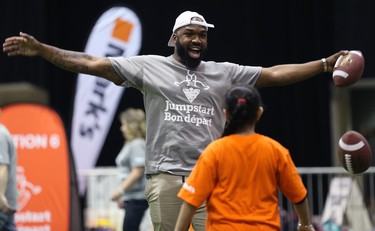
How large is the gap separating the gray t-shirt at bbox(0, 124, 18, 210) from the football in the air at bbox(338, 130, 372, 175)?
10.9 feet

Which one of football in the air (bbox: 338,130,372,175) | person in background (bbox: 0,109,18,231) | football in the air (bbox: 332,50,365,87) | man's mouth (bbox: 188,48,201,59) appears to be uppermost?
man's mouth (bbox: 188,48,201,59)

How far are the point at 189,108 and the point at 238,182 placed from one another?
108 cm

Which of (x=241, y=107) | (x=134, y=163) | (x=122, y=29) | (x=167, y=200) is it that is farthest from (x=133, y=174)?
(x=241, y=107)

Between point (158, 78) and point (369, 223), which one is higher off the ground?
point (158, 78)

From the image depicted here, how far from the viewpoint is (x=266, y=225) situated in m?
5.52

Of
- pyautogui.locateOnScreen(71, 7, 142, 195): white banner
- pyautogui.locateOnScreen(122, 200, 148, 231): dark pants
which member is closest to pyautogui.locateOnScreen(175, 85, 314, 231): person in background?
pyautogui.locateOnScreen(122, 200, 148, 231): dark pants

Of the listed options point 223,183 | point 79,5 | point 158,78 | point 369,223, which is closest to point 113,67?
point 158,78

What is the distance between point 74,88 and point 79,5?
1391 millimetres

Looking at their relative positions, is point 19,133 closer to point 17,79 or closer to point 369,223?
point 17,79

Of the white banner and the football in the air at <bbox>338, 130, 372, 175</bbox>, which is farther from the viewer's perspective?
the white banner

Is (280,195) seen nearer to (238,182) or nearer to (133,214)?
(133,214)

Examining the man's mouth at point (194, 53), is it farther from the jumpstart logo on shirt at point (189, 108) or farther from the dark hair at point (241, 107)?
the dark hair at point (241, 107)

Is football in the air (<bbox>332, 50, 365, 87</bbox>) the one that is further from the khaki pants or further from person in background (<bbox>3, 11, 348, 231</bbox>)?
the khaki pants

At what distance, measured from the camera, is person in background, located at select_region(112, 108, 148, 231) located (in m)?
9.67
